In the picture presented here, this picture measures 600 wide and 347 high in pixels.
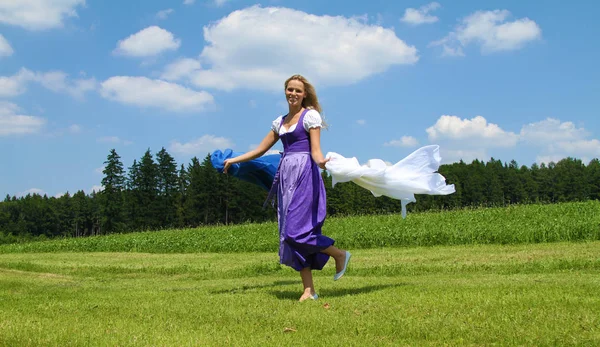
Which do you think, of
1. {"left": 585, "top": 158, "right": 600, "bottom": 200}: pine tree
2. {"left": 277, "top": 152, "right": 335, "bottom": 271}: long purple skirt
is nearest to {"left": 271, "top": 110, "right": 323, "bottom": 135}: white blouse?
{"left": 277, "top": 152, "right": 335, "bottom": 271}: long purple skirt

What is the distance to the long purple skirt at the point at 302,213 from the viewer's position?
6.27 metres

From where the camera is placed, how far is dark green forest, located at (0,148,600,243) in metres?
77.0

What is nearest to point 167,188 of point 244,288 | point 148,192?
point 148,192

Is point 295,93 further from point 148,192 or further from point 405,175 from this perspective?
point 148,192

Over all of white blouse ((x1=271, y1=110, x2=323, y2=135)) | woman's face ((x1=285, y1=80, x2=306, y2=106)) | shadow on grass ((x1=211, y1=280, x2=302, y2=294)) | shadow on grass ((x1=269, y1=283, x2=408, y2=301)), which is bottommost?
shadow on grass ((x1=211, y1=280, x2=302, y2=294))

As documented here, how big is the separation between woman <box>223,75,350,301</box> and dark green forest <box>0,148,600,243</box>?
5330 centimetres

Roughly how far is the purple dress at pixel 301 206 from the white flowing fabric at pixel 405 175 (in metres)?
0.31

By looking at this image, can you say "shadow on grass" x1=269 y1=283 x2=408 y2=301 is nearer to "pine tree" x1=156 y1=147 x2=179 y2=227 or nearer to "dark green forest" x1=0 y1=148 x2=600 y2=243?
"dark green forest" x1=0 y1=148 x2=600 y2=243

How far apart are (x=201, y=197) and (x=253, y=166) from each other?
7133 centimetres

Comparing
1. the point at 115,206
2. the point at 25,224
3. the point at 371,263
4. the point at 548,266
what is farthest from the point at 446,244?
the point at 25,224

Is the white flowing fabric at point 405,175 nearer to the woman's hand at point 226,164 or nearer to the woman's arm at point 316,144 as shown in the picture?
the woman's arm at point 316,144

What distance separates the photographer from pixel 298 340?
13.7 feet

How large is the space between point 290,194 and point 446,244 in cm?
1191

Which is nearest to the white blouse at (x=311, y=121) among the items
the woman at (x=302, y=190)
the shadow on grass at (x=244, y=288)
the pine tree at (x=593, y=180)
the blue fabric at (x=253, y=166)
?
the woman at (x=302, y=190)
